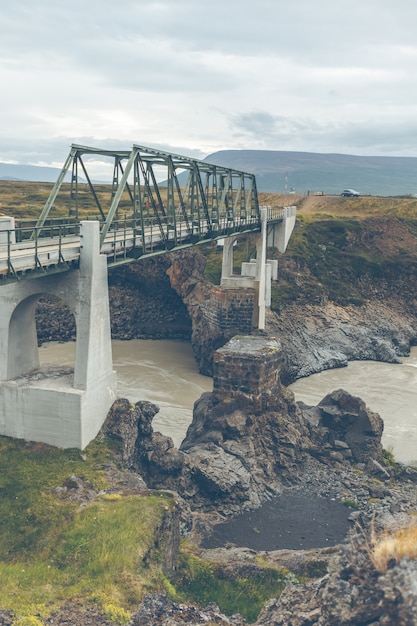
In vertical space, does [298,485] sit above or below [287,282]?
below

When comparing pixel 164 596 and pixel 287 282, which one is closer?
pixel 164 596

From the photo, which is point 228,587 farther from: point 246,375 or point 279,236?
point 279,236

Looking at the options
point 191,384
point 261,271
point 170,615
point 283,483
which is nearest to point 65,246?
point 283,483

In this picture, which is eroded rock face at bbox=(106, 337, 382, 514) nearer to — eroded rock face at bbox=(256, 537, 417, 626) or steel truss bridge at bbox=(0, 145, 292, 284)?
steel truss bridge at bbox=(0, 145, 292, 284)

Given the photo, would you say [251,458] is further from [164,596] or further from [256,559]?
[164,596]

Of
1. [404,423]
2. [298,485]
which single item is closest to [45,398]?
[298,485]

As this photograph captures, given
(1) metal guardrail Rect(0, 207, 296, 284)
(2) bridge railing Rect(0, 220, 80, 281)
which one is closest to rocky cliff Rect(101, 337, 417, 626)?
(1) metal guardrail Rect(0, 207, 296, 284)
